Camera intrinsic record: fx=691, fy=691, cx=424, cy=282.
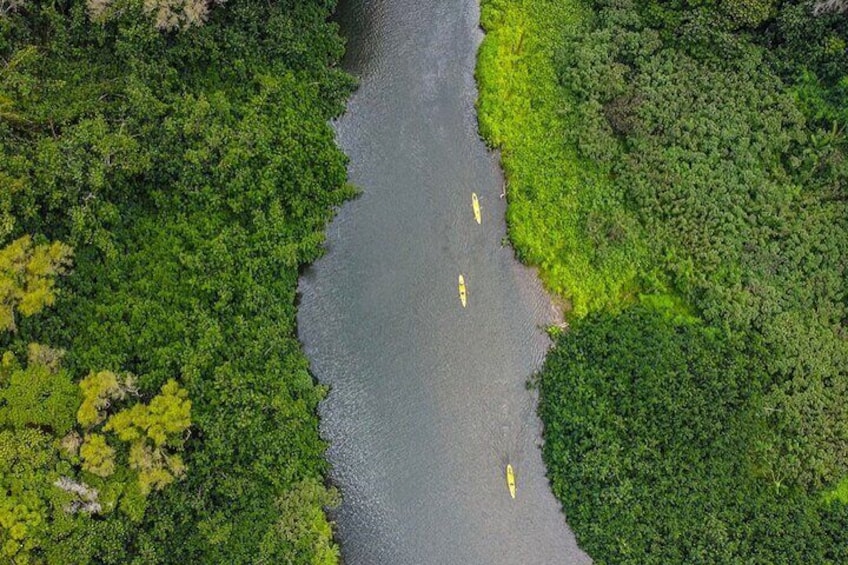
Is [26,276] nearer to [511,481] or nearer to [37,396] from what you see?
[37,396]

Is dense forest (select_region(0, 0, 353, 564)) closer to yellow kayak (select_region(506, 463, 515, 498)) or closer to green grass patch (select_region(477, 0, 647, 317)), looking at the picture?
yellow kayak (select_region(506, 463, 515, 498))

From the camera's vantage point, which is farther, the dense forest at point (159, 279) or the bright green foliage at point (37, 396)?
the dense forest at point (159, 279)

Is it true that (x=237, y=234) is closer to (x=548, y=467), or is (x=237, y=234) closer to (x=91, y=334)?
(x=91, y=334)

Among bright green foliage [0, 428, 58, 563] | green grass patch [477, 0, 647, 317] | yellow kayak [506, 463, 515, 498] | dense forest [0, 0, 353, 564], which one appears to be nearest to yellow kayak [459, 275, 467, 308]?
green grass patch [477, 0, 647, 317]

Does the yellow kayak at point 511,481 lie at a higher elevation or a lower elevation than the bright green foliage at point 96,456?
higher

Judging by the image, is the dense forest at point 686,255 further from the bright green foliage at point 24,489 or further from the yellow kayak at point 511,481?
the bright green foliage at point 24,489

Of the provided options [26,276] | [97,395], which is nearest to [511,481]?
[97,395]

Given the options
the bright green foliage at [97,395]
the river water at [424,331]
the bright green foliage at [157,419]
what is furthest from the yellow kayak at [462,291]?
the bright green foliage at [97,395]
